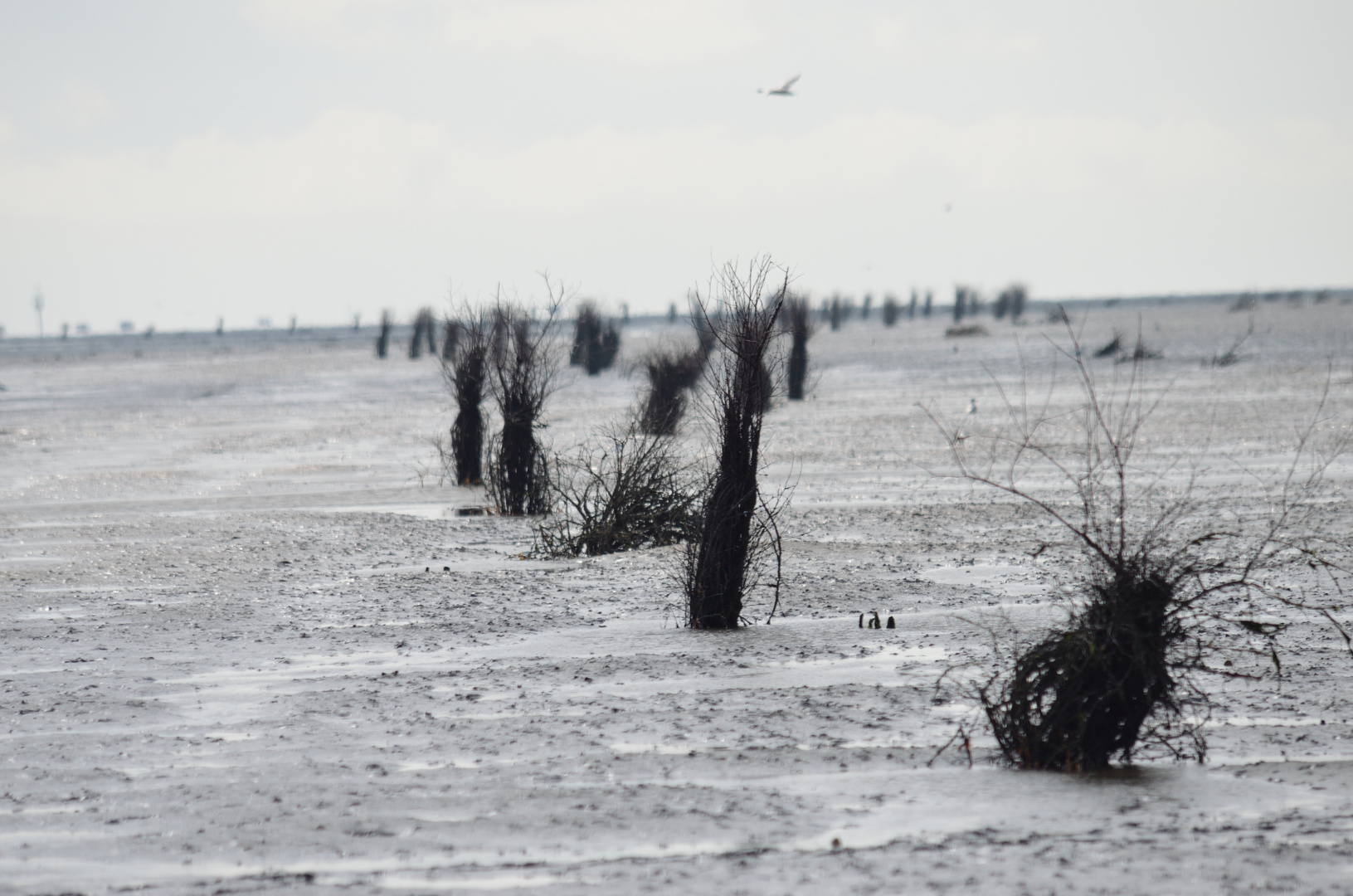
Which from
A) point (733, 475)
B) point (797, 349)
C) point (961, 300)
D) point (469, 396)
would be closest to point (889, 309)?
point (961, 300)

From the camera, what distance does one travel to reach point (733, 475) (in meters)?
7.28

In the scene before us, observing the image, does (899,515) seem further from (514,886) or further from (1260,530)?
(514,886)

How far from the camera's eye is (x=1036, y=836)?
4156mm

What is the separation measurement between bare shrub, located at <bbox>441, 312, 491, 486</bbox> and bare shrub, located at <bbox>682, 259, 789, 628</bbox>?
24.0 ft

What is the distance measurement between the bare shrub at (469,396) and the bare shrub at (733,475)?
732 cm

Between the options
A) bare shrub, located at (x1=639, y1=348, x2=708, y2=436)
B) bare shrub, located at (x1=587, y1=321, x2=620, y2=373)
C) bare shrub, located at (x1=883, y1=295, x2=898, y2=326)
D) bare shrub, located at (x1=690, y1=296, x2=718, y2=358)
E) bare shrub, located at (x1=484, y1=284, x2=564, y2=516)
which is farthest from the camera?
bare shrub, located at (x1=883, y1=295, x2=898, y2=326)

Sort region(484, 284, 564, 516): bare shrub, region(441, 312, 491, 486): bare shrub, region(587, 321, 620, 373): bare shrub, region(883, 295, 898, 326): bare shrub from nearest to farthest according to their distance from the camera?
region(484, 284, 564, 516): bare shrub < region(441, 312, 491, 486): bare shrub < region(587, 321, 620, 373): bare shrub < region(883, 295, 898, 326): bare shrub

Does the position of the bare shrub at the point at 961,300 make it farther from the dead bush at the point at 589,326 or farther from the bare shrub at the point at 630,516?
the bare shrub at the point at 630,516

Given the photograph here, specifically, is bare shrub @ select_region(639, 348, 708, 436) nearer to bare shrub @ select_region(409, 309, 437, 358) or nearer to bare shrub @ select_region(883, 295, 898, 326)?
bare shrub @ select_region(409, 309, 437, 358)

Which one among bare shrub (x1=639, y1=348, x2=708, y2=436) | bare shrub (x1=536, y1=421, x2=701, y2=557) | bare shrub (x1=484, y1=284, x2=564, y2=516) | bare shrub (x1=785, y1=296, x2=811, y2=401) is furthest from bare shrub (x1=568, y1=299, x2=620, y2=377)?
bare shrub (x1=536, y1=421, x2=701, y2=557)

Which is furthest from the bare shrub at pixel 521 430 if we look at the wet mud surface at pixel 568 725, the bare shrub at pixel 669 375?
the bare shrub at pixel 669 375

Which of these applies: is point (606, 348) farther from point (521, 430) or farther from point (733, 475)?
point (733, 475)

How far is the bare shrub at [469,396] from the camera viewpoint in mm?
14742

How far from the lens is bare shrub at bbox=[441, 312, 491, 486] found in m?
14.7
